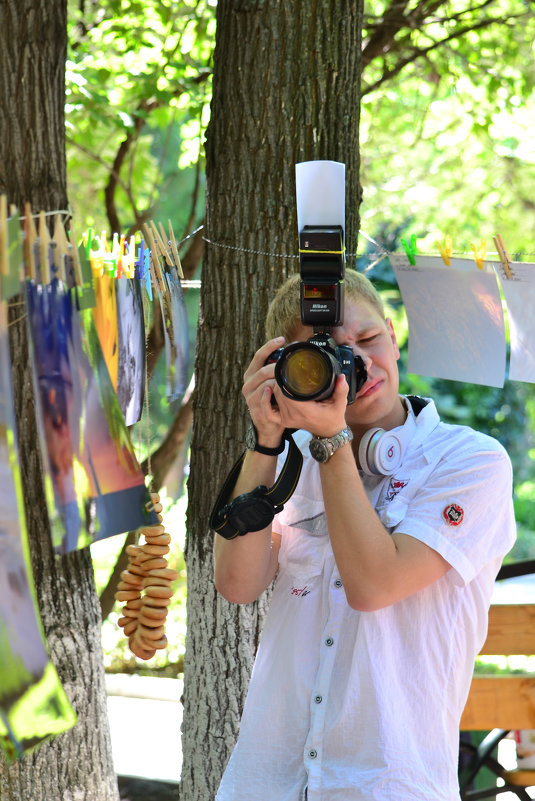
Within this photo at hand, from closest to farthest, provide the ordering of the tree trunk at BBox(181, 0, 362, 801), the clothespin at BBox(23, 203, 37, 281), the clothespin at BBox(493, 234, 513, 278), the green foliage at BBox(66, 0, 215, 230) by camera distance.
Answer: the clothespin at BBox(23, 203, 37, 281) → the clothespin at BBox(493, 234, 513, 278) → the tree trunk at BBox(181, 0, 362, 801) → the green foliage at BBox(66, 0, 215, 230)

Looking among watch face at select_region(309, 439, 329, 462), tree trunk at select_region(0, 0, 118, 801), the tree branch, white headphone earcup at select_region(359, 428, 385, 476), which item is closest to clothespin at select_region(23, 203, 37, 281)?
watch face at select_region(309, 439, 329, 462)

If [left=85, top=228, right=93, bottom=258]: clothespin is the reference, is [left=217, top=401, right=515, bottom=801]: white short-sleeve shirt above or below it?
below

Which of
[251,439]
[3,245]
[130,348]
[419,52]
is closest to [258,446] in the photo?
[251,439]

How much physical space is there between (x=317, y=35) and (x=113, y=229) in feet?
6.50

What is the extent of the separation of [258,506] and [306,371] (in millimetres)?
248

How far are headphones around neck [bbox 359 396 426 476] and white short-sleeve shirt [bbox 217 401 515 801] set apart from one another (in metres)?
0.02

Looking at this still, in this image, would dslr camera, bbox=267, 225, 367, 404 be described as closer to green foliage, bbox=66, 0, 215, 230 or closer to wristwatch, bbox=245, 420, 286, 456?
wristwatch, bbox=245, 420, 286, 456

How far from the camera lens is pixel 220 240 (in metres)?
2.29

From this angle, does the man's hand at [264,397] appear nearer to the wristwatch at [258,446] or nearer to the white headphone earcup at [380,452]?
the wristwatch at [258,446]

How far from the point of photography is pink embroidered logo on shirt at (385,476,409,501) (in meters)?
1.50

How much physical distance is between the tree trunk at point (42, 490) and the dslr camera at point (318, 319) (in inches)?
34.0

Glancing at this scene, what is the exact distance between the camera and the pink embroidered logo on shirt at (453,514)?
1390 millimetres

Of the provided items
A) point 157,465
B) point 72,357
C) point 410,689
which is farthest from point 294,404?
point 157,465

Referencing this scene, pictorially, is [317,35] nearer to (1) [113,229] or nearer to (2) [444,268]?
(2) [444,268]
